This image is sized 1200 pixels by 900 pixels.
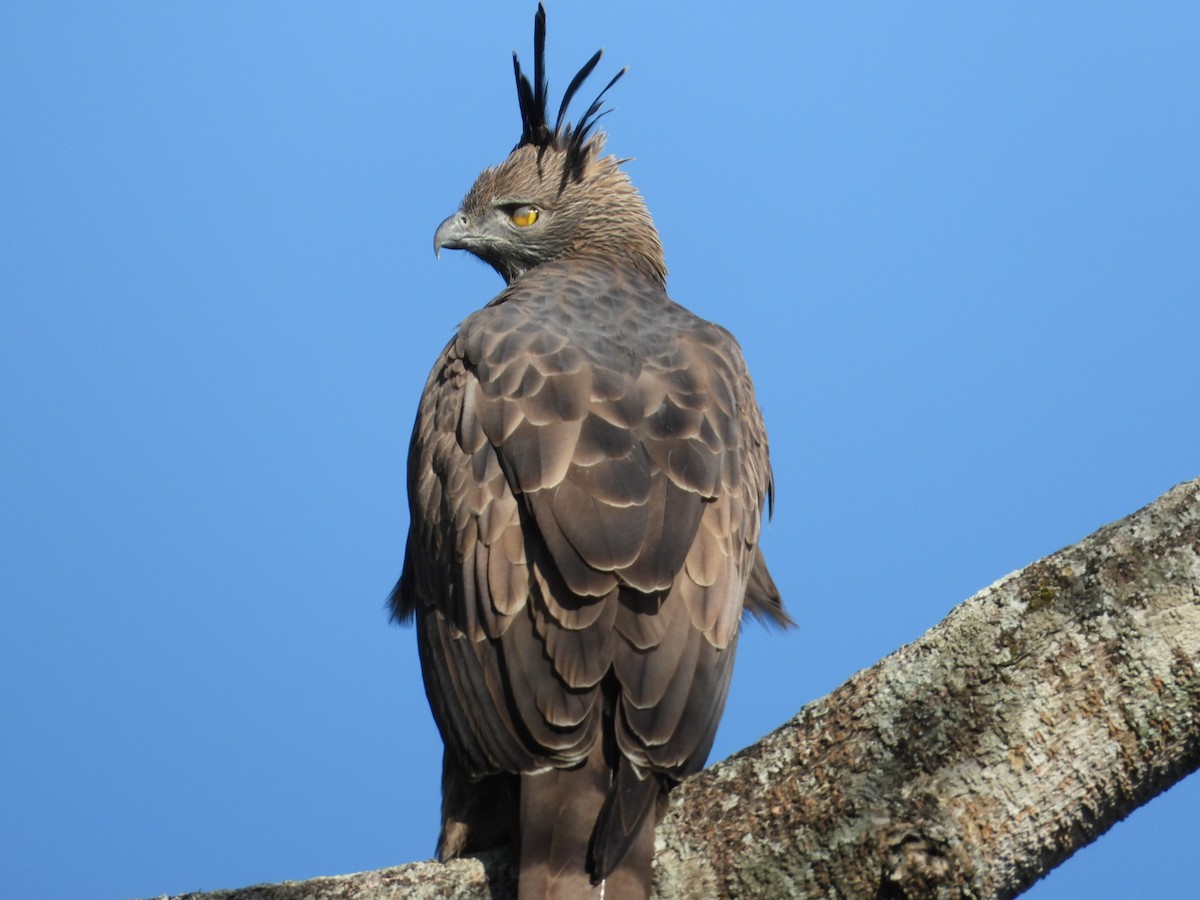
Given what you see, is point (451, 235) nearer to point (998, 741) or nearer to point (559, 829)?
point (559, 829)

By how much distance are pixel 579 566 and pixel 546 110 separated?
3.62 meters

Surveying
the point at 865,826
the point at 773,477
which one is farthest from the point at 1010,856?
the point at 773,477

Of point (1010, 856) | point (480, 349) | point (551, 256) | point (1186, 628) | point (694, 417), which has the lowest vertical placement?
point (1010, 856)

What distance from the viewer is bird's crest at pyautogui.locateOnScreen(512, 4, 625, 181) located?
6.75 m

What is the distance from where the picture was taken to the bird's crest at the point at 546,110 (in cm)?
675

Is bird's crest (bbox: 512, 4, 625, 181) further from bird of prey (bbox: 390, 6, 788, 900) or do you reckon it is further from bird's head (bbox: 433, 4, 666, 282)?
bird of prey (bbox: 390, 6, 788, 900)

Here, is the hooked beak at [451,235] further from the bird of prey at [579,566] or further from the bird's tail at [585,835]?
the bird's tail at [585,835]

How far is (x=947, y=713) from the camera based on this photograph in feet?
10.0

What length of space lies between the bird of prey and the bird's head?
4.66ft

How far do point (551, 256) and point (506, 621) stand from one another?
326cm

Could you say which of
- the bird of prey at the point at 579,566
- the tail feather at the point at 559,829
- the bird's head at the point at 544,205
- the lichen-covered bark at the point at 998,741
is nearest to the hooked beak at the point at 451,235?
the bird's head at the point at 544,205

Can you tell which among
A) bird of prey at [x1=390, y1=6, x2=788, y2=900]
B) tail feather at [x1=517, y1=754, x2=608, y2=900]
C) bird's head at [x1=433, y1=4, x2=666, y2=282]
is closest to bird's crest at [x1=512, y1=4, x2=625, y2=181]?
bird's head at [x1=433, y1=4, x2=666, y2=282]

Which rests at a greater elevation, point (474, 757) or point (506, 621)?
point (506, 621)

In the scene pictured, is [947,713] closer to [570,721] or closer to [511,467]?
[570,721]
